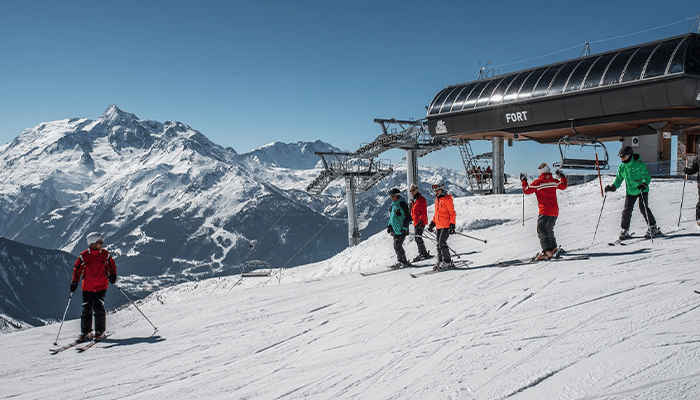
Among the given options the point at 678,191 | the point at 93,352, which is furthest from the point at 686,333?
the point at 678,191

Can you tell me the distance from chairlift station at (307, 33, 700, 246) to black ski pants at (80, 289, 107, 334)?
14.6 metres

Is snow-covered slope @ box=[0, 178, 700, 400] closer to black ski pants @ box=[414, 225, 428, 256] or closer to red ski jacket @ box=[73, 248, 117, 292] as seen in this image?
red ski jacket @ box=[73, 248, 117, 292]

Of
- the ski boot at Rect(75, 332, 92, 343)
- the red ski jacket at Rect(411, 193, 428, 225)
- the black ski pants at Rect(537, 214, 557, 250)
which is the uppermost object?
the red ski jacket at Rect(411, 193, 428, 225)

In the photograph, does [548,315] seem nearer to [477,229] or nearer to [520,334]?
[520,334]

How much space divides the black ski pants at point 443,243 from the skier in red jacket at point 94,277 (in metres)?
6.66

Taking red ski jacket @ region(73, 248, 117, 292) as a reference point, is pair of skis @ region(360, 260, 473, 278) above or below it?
below

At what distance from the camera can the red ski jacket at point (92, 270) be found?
8.77 meters

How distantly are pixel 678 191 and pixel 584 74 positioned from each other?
646 cm

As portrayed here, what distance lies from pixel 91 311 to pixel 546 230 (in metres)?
8.99

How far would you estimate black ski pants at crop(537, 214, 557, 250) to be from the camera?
9.77 metres

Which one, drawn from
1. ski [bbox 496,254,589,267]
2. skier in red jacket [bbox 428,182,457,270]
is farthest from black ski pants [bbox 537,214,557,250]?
skier in red jacket [bbox 428,182,457,270]

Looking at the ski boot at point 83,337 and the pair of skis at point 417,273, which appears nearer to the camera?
the ski boot at point 83,337

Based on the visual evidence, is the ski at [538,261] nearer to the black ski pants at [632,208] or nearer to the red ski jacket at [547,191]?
the red ski jacket at [547,191]

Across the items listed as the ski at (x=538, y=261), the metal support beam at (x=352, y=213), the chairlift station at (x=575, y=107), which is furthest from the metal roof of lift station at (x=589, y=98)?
the ski at (x=538, y=261)
